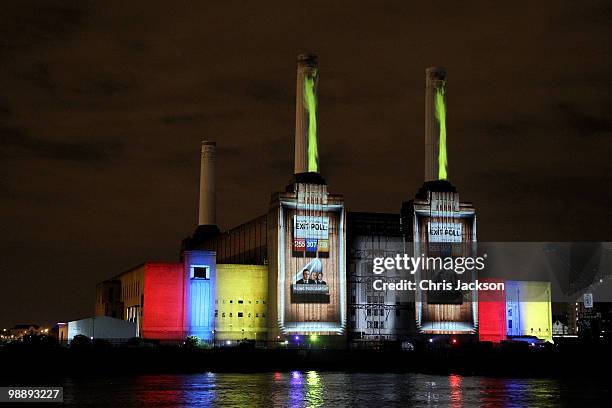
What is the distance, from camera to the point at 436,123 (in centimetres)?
14538

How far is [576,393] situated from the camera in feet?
260

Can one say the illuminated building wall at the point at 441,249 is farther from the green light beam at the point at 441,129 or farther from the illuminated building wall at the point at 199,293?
the illuminated building wall at the point at 199,293

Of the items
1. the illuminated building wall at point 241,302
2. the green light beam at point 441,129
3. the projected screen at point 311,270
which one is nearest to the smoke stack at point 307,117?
the projected screen at point 311,270

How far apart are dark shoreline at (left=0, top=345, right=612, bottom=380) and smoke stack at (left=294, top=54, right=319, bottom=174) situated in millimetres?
27744

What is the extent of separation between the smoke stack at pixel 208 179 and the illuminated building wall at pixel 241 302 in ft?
117

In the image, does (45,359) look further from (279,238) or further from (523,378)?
(523,378)

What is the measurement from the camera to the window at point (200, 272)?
444 feet

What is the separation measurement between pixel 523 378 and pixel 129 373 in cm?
4282

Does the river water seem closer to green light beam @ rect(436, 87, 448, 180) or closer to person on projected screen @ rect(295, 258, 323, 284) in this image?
person on projected screen @ rect(295, 258, 323, 284)

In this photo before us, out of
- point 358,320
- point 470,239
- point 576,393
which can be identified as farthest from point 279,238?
point 576,393

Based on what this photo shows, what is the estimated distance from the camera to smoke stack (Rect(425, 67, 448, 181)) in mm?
145500

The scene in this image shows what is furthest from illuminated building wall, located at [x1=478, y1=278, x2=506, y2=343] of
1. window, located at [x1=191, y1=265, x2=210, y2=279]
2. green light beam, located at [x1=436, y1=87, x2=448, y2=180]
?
window, located at [x1=191, y1=265, x2=210, y2=279]

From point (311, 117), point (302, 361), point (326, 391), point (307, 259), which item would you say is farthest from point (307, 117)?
point (326, 391)

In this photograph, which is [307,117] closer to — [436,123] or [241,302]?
[436,123]
